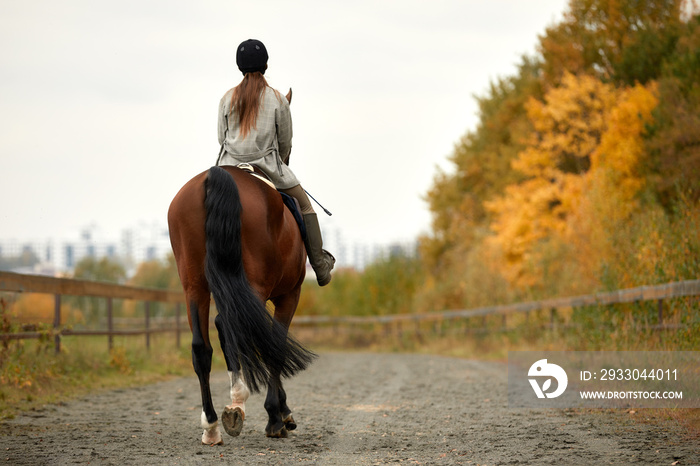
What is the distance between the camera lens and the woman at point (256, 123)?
5.45 meters

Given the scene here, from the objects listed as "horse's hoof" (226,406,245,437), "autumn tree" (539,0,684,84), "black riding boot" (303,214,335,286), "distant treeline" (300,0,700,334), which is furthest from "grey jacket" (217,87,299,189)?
"autumn tree" (539,0,684,84)

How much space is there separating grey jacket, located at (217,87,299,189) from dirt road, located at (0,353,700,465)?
1.90 m

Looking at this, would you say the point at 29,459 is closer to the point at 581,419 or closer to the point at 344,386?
→ the point at 581,419

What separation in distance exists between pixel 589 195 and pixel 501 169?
16.6 m

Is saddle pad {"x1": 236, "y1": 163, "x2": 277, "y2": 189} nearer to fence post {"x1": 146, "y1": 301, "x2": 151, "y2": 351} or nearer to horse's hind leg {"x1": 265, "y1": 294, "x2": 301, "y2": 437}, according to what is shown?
horse's hind leg {"x1": 265, "y1": 294, "x2": 301, "y2": 437}

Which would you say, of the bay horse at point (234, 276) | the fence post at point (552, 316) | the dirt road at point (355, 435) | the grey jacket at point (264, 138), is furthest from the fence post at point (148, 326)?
the bay horse at point (234, 276)

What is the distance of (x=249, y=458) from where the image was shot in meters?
4.37

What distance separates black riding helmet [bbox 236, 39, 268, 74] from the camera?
18.1 ft

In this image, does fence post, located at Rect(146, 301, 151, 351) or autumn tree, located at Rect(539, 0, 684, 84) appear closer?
fence post, located at Rect(146, 301, 151, 351)

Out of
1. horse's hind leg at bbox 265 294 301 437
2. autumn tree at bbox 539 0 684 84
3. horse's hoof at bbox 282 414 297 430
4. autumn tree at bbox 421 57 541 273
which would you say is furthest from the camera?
autumn tree at bbox 421 57 541 273

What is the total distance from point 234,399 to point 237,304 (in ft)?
2.23

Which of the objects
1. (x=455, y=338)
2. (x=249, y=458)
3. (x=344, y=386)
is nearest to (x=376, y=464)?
(x=249, y=458)

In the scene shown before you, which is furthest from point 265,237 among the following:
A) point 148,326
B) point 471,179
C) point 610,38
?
point 471,179

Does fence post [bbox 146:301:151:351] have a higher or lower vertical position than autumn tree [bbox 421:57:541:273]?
lower
